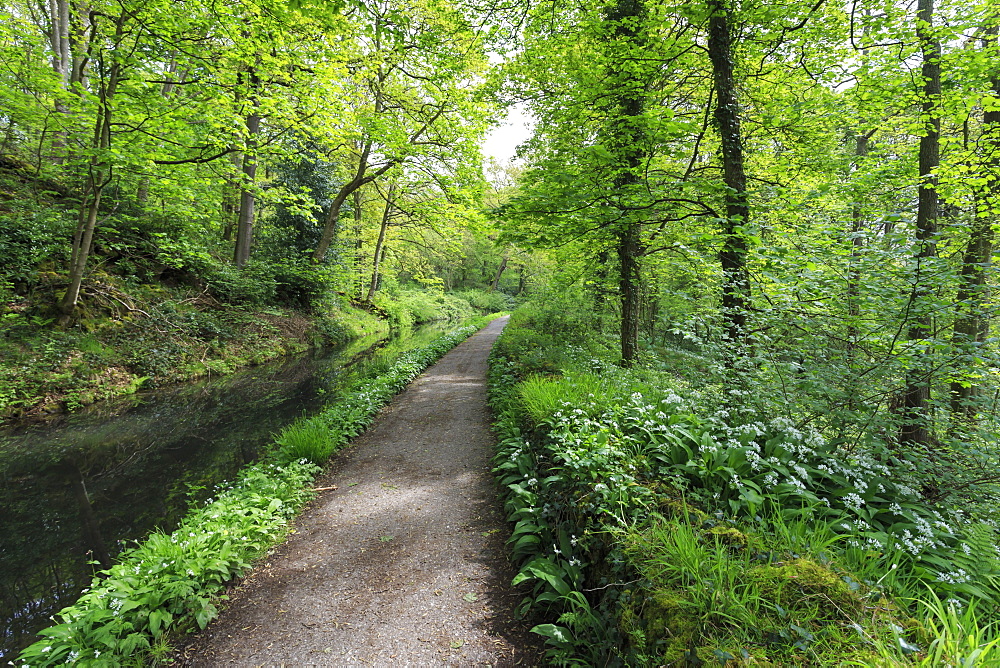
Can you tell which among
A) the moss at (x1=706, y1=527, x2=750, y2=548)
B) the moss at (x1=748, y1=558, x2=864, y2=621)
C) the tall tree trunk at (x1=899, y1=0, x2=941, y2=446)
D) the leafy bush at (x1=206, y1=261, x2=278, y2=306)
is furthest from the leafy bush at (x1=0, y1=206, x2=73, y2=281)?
the tall tree trunk at (x1=899, y1=0, x2=941, y2=446)

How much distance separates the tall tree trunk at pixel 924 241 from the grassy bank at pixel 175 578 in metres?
5.64

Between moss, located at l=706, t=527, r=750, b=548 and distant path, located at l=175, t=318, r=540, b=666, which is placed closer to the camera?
moss, located at l=706, t=527, r=750, b=548

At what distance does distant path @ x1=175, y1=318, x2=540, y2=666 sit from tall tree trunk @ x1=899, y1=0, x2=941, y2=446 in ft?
11.9

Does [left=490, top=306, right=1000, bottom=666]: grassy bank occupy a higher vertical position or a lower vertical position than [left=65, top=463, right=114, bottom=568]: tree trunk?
higher

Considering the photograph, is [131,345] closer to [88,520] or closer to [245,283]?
[245,283]

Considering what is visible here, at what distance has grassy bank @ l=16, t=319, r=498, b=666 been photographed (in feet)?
8.14

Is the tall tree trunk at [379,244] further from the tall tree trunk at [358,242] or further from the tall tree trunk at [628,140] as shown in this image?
the tall tree trunk at [628,140]

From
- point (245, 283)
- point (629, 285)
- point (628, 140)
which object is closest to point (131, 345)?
point (245, 283)

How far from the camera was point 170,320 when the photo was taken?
10.9 meters

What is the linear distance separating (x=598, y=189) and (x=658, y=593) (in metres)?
4.72

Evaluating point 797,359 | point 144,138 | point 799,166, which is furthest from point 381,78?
point 797,359

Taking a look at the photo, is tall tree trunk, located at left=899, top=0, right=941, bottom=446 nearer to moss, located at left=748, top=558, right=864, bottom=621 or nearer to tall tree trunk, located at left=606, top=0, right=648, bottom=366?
moss, located at left=748, top=558, right=864, bottom=621

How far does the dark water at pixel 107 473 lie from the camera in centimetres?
366

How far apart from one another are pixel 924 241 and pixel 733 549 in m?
2.80
